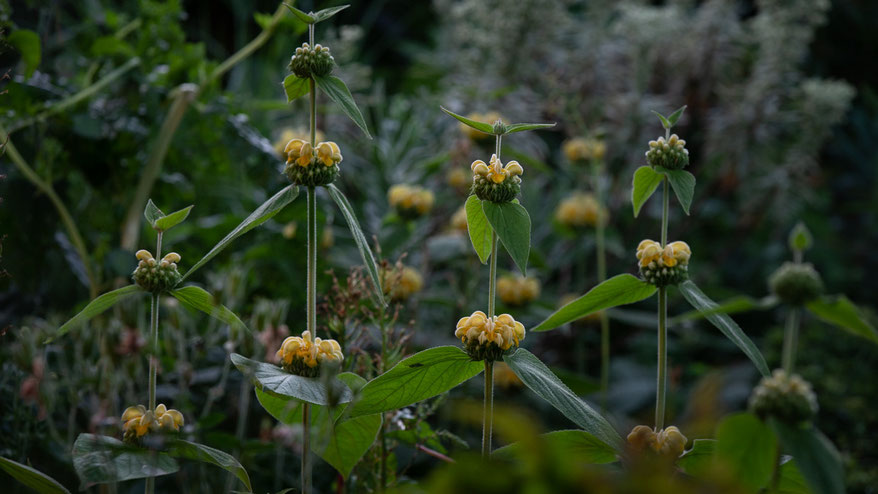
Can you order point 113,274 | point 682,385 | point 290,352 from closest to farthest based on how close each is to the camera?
point 290,352 < point 113,274 < point 682,385

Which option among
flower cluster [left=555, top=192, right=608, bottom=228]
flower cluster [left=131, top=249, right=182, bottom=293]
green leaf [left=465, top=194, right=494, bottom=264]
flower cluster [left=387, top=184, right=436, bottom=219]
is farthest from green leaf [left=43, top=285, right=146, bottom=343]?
flower cluster [left=555, top=192, right=608, bottom=228]

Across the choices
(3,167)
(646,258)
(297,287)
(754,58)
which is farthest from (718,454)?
(754,58)

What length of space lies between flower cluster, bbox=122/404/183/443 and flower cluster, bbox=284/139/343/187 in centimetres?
18

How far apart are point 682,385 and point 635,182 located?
1050 millimetres

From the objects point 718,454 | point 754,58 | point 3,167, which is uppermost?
point 754,58

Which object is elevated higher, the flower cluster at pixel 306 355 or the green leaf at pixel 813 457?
the flower cluster at pixel 306 355

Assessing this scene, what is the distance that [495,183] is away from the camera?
49 cm

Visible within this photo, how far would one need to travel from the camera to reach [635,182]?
1.75ft

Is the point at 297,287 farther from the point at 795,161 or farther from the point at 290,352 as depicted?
the point at 795,161

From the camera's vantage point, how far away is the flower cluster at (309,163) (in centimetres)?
49

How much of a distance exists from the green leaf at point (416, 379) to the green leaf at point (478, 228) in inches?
2.9

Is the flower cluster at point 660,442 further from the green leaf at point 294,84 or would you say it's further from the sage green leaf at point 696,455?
the green leaf at point 294,84

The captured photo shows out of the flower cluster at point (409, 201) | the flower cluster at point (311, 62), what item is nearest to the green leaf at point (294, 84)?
the flower cluster at point (311, 62)

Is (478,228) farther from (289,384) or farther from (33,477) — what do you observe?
(33,477)
